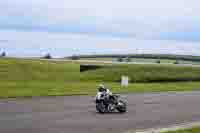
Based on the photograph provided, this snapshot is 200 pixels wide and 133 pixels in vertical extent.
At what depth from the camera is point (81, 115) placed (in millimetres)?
19516

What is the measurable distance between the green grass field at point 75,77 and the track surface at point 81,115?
5474 mm

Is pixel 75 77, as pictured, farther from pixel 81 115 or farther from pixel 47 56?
pixel 81 115

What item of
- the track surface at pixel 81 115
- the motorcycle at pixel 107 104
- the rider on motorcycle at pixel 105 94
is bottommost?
the track surface at pixel 81 115

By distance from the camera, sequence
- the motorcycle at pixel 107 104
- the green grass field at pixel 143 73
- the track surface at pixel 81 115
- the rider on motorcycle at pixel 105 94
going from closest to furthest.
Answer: the track surface at pixel 81 115 < the rider on motorcycle at pixel 105 94 < the motorcycle at pixel 107 104 < the green grass field at pixel 143 73

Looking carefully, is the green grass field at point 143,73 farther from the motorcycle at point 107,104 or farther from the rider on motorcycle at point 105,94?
the rider on motorcycle at point 105,94

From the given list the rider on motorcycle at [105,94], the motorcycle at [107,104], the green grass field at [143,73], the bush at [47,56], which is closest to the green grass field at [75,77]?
the green grass field at [143,73]

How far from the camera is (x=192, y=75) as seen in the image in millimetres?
51531

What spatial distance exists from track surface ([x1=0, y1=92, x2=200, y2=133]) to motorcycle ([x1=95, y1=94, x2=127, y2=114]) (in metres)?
0.42

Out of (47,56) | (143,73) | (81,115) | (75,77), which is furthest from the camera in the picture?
(47,56)

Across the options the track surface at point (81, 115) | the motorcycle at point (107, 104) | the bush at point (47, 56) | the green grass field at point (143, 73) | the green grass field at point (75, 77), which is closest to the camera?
the track surface at point (81, 115)

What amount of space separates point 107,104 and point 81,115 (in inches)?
68.9

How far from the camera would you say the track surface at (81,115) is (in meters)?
16.0

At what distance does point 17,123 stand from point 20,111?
3553 mm

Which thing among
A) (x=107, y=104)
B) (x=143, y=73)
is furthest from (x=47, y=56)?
(x=107, y=104)
